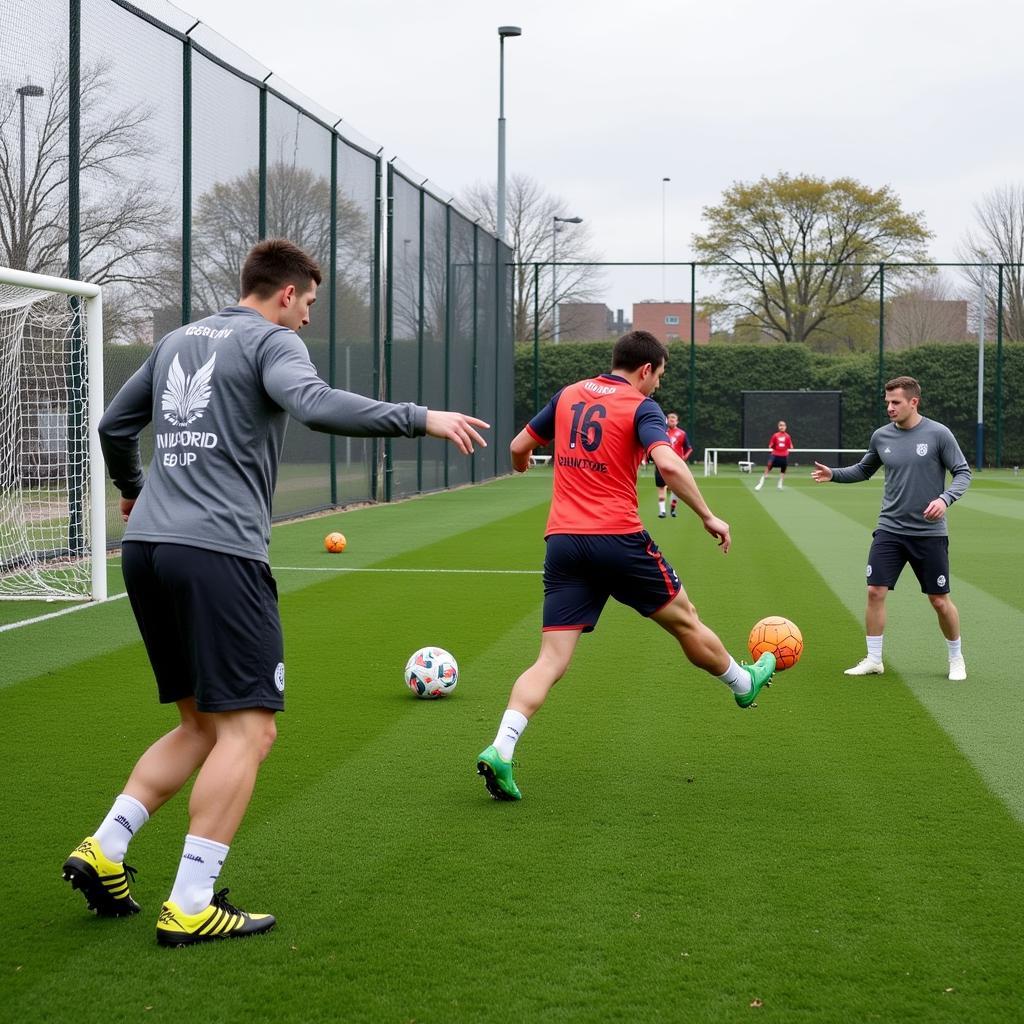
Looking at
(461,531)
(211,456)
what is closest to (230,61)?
(461,531)

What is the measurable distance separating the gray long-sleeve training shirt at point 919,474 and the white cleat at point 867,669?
0.83m

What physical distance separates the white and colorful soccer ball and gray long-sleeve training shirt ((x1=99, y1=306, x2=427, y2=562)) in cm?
344

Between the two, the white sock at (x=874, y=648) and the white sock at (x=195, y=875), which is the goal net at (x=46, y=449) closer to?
the white sock at (x=874, y=648)

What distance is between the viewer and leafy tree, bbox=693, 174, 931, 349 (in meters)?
57.7

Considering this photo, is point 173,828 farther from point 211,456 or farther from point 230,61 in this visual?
point 230,61

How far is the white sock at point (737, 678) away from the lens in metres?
6.10

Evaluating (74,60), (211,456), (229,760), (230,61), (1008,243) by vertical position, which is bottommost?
(229,760)

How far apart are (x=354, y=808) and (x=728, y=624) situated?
212 inches

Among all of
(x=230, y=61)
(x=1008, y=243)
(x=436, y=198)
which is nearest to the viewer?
(x=230, y=61)

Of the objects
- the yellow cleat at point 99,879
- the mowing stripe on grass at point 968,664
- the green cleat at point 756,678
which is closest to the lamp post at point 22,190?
the mowing stripe on grass at point 968,664

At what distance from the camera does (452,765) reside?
597 centimetres

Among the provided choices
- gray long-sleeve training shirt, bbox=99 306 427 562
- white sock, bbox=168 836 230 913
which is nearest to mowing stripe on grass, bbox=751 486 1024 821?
white sock, bbox=168 836 230 913

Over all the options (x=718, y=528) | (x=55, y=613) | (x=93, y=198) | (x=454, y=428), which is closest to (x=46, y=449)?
(x=55, y=613)

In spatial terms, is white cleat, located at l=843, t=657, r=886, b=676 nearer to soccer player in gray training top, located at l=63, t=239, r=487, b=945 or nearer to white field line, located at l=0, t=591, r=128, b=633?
soccer player in gray training top, located at l=63, t=239, r=487, b=945
